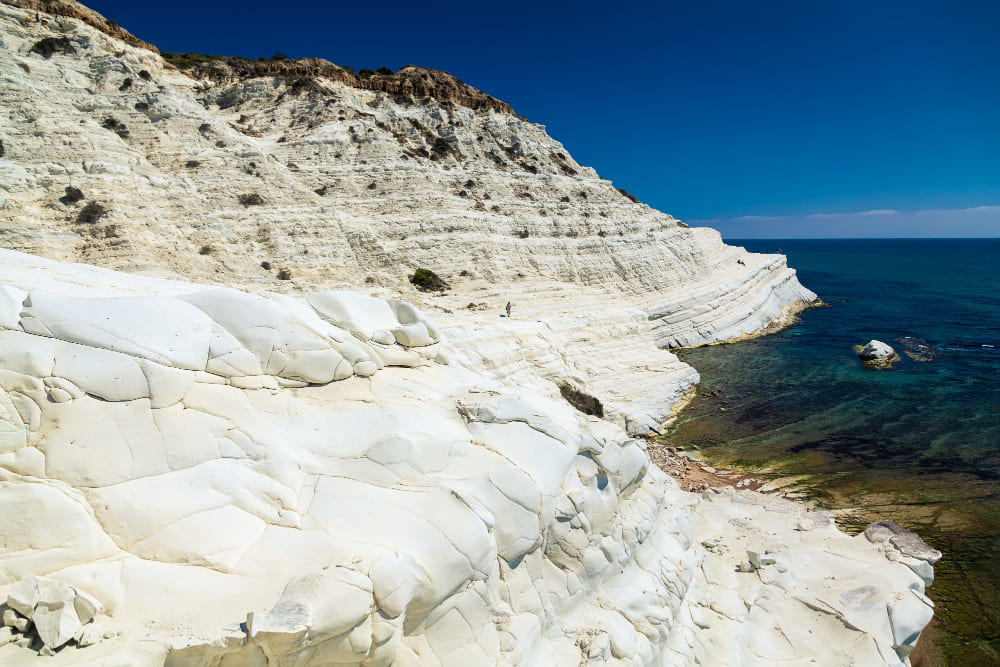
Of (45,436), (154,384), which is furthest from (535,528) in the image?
(45,436)

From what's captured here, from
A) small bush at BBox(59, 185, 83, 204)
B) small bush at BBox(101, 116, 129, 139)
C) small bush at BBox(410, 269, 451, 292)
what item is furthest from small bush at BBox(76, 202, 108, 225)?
small bush at BBox(410, 269, 451, 292)

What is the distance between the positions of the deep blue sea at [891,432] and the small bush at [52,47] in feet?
124

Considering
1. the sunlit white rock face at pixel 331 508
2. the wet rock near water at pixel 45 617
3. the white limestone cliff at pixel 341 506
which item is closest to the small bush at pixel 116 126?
the white limestone cliff at pixel 341 506

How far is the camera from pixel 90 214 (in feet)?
69.0

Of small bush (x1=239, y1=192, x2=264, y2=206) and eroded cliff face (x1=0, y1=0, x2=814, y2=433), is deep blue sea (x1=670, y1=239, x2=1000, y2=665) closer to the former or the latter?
eroded cliff face (x1=0, y1=0, x2=814, y2=433)

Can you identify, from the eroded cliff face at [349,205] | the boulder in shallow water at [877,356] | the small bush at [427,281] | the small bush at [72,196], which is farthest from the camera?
the boulder in shallow water at [877,356]

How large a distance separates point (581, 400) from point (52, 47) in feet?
112

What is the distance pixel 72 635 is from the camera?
408 cm

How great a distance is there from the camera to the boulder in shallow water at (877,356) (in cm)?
2816

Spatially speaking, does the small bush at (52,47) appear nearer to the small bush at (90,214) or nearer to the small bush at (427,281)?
the small bush at (90,214)

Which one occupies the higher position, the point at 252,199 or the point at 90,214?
the point at 252,199

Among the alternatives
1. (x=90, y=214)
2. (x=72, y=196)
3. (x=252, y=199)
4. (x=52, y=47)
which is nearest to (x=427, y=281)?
(x=252, y=199)

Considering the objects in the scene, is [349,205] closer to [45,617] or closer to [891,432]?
[45,617]

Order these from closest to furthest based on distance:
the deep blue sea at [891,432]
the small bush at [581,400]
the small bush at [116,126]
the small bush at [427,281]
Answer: the deep blue sea at [891,432]
the small bush at [581,400]
the small bush at [116,126]
the small bush at [427,281]
